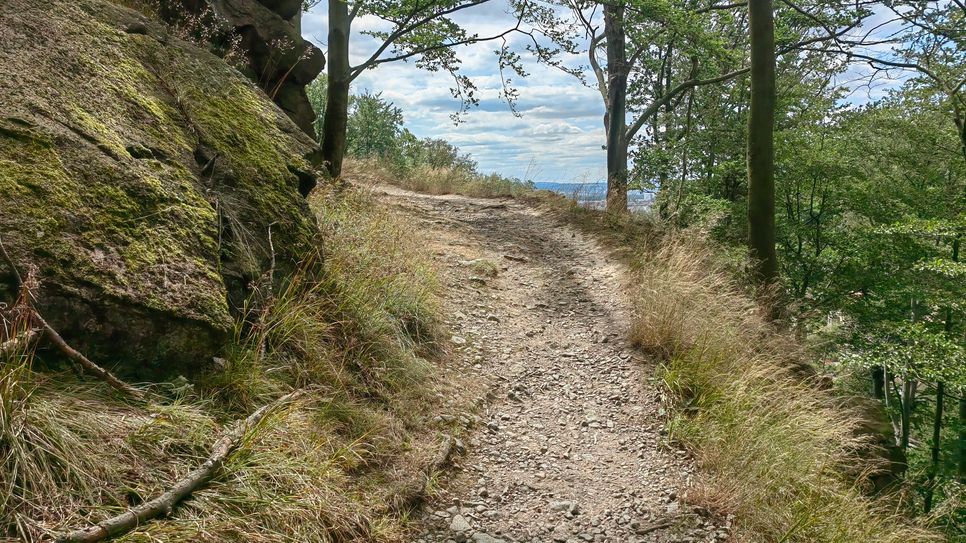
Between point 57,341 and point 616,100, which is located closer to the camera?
point 57,341

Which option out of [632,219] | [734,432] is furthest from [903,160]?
[734,432]

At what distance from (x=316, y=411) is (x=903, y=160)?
13517 mm

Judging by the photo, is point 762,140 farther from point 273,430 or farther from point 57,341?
point 57,341

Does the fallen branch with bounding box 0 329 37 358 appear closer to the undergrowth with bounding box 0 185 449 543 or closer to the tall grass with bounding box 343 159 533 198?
the undergrowth with bounding box 0 185 449 543

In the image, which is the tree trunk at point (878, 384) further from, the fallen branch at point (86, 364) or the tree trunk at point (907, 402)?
the fallen branch at point (86, 364)

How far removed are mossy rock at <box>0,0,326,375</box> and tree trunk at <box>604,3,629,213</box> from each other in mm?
9679

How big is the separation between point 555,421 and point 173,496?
306 cm

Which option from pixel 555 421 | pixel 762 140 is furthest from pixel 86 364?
pixel 762 140

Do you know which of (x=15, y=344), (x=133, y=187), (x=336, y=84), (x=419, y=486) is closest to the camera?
(x=15, y=344)

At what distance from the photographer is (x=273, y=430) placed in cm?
304

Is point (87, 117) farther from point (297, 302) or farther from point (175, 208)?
point (297, 302)

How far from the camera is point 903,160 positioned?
1237 cm

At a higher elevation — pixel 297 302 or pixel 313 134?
pixel 313 134

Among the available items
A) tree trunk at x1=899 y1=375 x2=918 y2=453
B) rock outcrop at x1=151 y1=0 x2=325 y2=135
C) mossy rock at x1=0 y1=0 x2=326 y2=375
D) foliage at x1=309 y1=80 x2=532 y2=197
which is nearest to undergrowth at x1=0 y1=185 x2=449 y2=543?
mossy rock at x1=0 y1=0 x2=326 y2=375
